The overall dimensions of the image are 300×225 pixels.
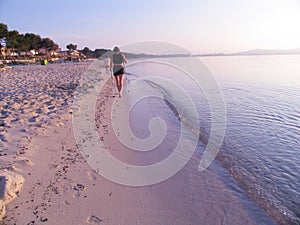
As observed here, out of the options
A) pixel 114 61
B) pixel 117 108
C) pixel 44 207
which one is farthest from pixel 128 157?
pixel 114 61

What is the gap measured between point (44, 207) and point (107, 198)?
0.77 metres

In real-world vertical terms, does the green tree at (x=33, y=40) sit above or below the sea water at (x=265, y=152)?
above

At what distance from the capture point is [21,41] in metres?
49.5

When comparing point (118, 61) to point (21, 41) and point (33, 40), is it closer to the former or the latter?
point (21, 41)

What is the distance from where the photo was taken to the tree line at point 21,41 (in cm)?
4292

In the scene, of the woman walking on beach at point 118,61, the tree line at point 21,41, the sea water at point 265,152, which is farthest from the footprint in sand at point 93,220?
the tree line at point 21,41

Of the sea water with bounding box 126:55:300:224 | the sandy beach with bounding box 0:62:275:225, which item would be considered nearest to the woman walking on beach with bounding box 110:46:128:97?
the sea water with bounding box 126:55:300:224

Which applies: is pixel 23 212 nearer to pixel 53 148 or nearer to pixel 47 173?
pixel 47 173

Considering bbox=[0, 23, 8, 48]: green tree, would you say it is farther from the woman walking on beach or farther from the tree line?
the woman walking on beach

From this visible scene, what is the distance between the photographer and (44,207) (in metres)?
2.44

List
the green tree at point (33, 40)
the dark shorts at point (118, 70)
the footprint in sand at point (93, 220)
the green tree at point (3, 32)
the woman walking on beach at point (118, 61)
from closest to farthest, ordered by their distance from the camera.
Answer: the footprint in sand at point (93, 220)
the woman walking on beach at point (118, 61)
the dark shorts at point (118, 70)
the green tree at point (3, 32)
the green tree at point (33, 40)

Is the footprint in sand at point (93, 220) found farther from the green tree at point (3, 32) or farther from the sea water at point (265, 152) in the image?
the green tree at point (3, 32)

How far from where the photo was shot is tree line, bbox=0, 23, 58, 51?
4292 cm

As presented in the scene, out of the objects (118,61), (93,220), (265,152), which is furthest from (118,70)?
(93,220)
